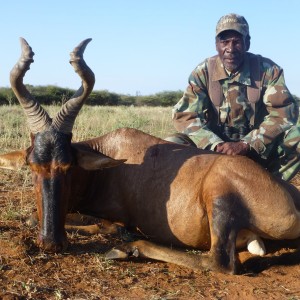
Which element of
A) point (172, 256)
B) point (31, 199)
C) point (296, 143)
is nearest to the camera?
point (172, 256)

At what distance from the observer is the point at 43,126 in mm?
5043

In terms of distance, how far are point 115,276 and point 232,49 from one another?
4.32 meters

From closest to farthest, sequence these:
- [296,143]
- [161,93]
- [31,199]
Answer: [31,199] < [296,143] < [161,93]

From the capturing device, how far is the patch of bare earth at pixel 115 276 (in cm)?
406

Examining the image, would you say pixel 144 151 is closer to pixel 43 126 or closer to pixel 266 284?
pixel 43 126

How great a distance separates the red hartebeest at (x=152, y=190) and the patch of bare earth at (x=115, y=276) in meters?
0.15

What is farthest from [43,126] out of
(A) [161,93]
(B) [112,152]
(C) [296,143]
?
(A) [161,93]

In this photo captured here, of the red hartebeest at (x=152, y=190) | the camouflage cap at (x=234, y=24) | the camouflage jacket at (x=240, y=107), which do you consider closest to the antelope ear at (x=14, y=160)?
the red hartebeest at (x=152, y=190)

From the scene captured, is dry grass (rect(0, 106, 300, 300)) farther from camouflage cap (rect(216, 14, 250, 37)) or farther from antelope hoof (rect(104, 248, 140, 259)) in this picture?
camouflage cap (rect(216, 14, 250, 37))

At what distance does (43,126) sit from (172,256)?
1748 mm

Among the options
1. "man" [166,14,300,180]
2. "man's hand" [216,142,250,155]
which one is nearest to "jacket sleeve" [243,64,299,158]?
"man" [166,14,300,180]

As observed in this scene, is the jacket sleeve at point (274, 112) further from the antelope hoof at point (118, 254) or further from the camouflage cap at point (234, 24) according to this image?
the antelope hoof at point (118, 254)

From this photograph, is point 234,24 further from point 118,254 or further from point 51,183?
point 118,254

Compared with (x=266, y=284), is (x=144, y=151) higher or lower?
higher
